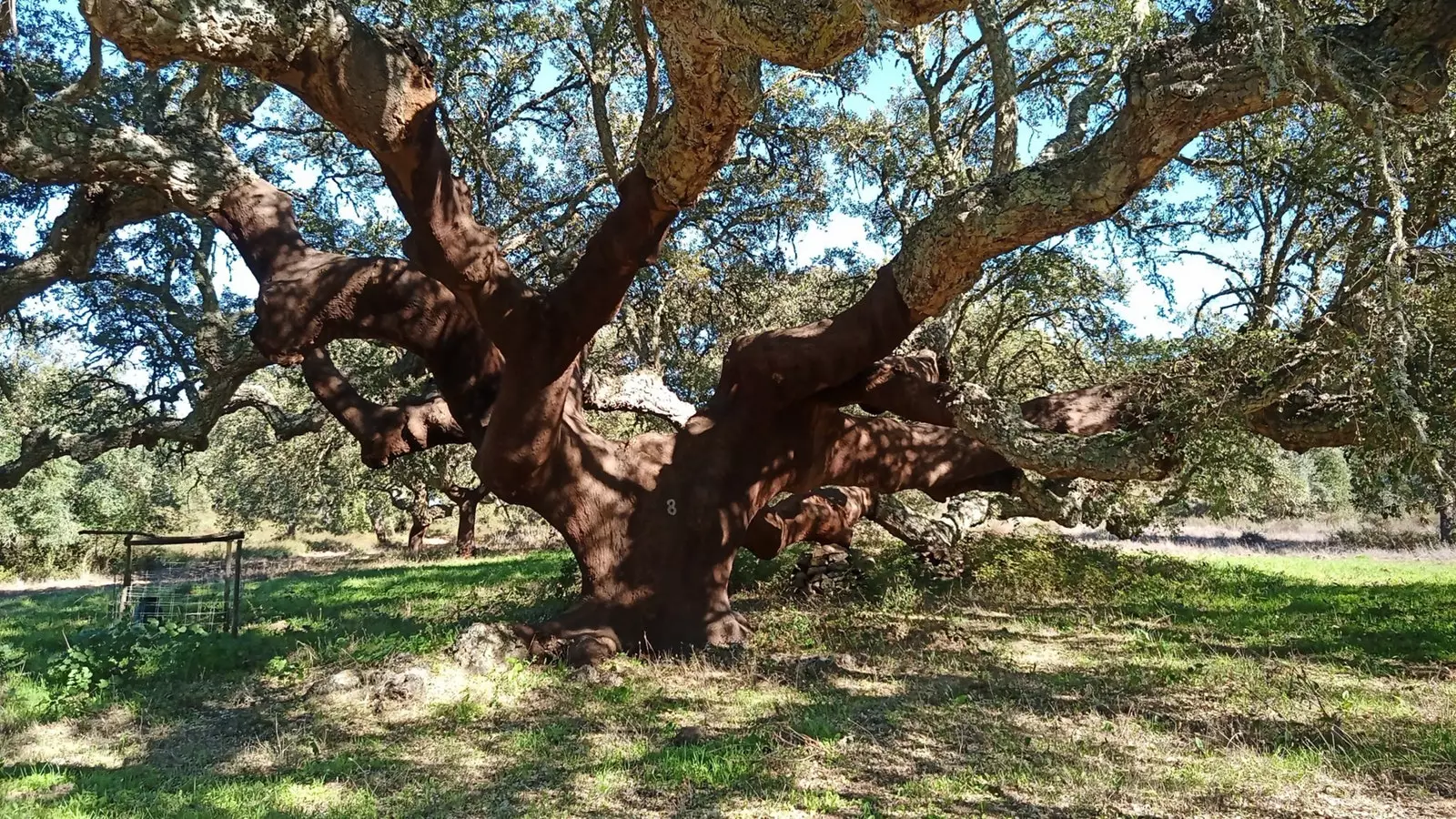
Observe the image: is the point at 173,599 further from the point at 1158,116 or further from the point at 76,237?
the point at 1158,116

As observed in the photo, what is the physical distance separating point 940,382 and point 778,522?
2.51 metres

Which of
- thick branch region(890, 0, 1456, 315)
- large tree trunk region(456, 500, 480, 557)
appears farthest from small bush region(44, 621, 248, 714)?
large tree trunk region(456, 500, 480, 557)

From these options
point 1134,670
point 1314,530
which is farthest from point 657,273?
point 1314,530

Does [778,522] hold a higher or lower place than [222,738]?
higher

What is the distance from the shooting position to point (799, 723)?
489 cm

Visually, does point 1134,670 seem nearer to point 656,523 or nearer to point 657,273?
point 656,523

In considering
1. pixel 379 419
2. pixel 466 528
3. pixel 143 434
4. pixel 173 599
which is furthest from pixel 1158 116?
pixel 466 528

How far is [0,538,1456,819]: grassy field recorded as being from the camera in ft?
12.3

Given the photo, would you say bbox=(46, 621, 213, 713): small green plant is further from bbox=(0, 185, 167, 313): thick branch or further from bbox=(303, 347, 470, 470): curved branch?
bbox=(0, 185, 167, 313): thick branch

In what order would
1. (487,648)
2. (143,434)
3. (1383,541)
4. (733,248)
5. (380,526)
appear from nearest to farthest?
1. (487,648)
2. (143,434)
3. (733,248)
4. (1383,541)
5. (380,526)

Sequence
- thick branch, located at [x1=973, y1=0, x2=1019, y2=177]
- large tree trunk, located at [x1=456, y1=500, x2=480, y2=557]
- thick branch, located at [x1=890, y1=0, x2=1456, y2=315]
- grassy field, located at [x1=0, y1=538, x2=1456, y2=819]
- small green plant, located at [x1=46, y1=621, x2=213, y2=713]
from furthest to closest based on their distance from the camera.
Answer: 1. large tree trunk, located at [x1=456, y1=500, x2=480, y2=557]
2. thick branch, located at [x1=973, y1=0, x2=1019, y2=177]
3. small green plant, located at [x1=46, y1=621, x2=213, y2=713]
4. thick branch, located at [x1=890, y1=0, x2=1456, y2=315]
5. grassy field, located at [x1=0, y1=538, x2=1456, y2=819]

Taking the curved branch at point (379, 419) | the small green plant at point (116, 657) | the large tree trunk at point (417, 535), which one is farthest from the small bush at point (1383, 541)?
the small green plant at point (116, 657)

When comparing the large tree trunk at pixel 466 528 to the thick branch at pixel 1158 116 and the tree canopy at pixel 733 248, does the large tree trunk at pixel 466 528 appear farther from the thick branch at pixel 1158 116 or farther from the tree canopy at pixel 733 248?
the thick branch at pixel 1158 116

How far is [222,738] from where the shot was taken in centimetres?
495
